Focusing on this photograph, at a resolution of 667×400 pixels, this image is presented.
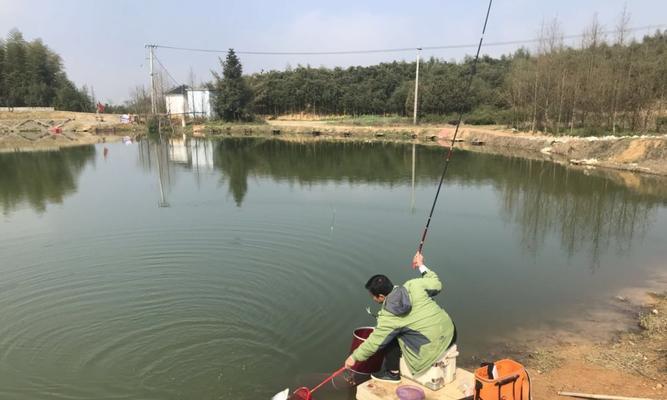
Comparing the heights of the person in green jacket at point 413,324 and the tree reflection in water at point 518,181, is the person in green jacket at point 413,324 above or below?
above

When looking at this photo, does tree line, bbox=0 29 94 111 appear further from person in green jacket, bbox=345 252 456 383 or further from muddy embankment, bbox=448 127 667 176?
person in green jacket, bbox=345 252 456 383

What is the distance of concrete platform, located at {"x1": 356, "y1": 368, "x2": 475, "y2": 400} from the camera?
3.91 metres

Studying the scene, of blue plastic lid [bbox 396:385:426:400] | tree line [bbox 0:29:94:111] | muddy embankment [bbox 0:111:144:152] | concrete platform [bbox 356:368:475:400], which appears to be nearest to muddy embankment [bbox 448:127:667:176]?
concrete platform [bbox 356:368:475:400]

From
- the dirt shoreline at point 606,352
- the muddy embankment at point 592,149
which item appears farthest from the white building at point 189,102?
A: the dirt shoreline at point 606,352

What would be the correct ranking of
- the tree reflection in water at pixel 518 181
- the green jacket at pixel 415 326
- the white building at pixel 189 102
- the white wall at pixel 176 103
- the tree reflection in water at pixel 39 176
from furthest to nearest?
the white wall at pixel 176 103 < the white building at pixel 189 102 < the tree reflection in water at pixel 39 176 < the tree reflection in water at pixel 518 181 < the green jacket at pixel 415 326

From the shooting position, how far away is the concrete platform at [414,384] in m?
3.91

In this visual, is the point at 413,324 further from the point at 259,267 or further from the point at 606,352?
the point at 259,267

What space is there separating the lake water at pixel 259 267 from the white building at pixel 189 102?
40.7 meters

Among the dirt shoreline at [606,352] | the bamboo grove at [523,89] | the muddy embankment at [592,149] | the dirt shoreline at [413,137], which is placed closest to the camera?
the dirt shoreline at [606,352]

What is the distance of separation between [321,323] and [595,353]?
3.35m

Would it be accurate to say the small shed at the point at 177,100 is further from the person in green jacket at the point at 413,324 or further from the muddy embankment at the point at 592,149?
the person in green jacket at the point at 413,324

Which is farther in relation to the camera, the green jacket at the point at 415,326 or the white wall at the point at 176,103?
the white wall at the point at 176,103

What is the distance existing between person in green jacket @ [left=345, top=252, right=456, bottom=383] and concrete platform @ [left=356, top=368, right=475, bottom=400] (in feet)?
0.71

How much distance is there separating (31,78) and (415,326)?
7010cm
